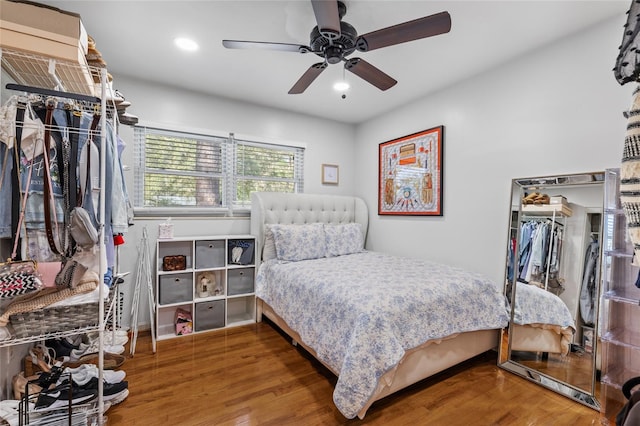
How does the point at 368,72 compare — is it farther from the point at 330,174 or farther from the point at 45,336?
the point at 45,336

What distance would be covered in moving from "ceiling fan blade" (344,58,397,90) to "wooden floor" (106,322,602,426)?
2.29 meters

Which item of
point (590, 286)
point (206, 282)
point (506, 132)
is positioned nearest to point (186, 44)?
point (206, 282)

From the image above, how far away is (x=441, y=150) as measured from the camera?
3188 mm

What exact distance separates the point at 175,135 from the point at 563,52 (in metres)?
3.61

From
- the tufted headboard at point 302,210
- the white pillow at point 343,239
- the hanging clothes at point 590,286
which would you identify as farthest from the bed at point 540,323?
the tufted headboard at point 302,210

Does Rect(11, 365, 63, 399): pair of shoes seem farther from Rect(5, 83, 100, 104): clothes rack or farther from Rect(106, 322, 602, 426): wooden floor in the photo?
Rect(5, 83, 100, 104): clothes rack

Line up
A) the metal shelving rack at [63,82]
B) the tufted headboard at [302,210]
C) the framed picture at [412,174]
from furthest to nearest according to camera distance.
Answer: the tufted headboard at [302,210]
the framed picture at [412,174]
the metal shelving rack at [63,82]

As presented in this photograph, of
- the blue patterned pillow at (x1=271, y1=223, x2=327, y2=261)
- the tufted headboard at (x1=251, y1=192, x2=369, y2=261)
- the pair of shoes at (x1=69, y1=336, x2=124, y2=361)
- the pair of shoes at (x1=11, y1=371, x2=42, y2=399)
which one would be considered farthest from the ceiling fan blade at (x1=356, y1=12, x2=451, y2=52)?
the pair of shoes at (x1=11, y1=371, x2=42, y2=399)

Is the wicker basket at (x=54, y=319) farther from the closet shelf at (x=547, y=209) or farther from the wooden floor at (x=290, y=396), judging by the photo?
the closet shelf at (x=547, y=209)

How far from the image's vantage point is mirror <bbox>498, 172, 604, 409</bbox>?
2104 millimetres

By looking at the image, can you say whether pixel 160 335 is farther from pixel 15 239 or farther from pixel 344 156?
pixel 344 156

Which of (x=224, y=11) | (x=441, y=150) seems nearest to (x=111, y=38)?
(x=224, y=11)

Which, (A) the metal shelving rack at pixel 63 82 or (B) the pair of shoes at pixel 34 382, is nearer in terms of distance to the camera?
(A) the metal shelving rack at pixel 63 82

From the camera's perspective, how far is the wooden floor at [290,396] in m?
1.82
